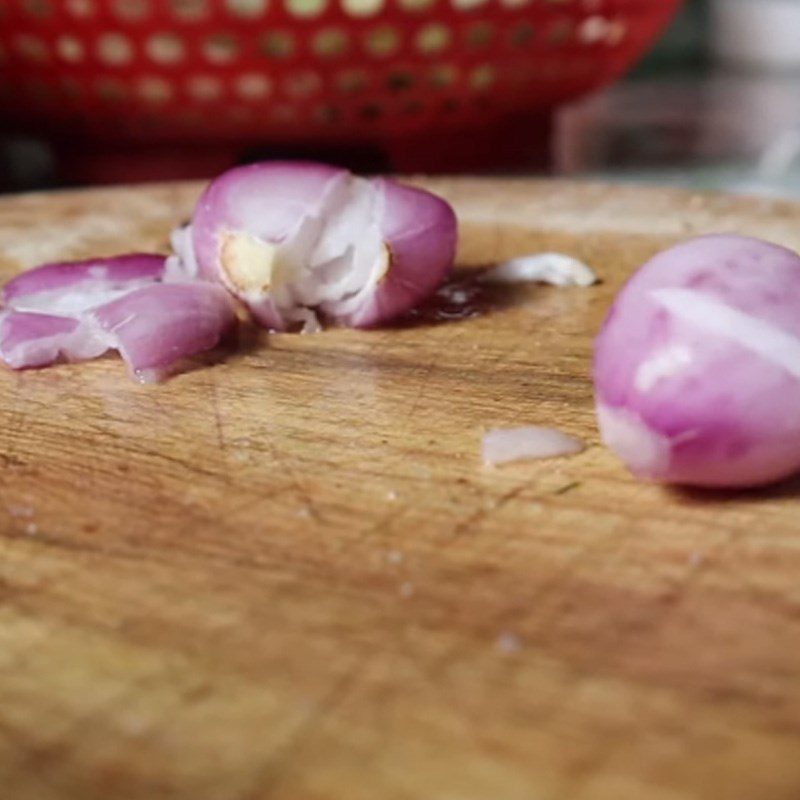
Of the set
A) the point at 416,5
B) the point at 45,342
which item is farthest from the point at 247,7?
the point at 45,342

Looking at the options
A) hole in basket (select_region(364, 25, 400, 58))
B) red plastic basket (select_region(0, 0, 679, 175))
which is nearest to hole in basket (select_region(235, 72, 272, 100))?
red plastic basket (select_region(0, 0, 679, 175))

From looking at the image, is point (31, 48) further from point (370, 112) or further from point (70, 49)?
point (370, 112)

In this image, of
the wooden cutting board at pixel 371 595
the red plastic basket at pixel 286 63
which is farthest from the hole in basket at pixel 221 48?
the wooden cutting board at pixel 371 595

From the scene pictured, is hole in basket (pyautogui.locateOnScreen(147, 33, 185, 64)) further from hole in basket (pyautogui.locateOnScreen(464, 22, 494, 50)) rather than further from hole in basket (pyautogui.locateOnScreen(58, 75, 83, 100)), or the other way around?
hole in basket (pyautogui.locateOnScreen(464, 22, 494, 50))

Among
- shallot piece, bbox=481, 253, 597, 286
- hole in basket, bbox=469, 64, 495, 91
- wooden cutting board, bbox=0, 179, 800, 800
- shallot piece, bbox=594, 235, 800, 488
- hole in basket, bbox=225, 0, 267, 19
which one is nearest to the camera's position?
Result: wooden cutting board, bbox=0, 179, 800, 800

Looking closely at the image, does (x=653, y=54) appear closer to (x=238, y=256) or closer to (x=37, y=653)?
(x=238, y=256)

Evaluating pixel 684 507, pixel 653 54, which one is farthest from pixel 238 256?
pixel 653 54

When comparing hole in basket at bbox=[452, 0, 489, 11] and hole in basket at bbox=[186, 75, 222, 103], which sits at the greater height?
hole in basket at bbox=[452, 0, 489, 11]
